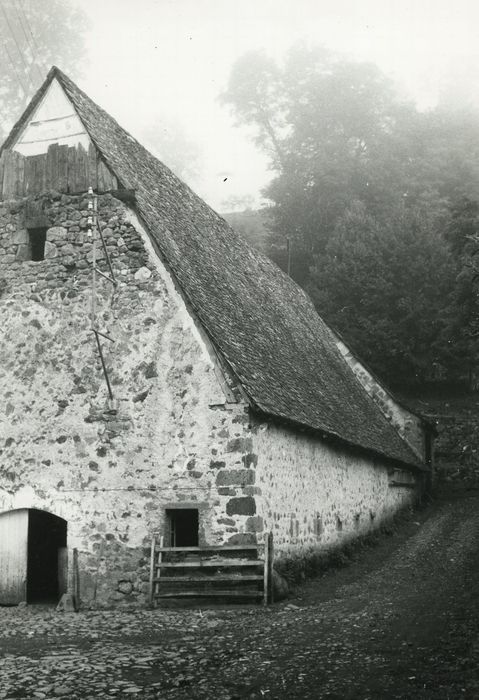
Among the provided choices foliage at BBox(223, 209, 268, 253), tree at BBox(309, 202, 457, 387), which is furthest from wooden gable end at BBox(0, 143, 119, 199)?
foliage at BBox(223, 209, 268, 253)

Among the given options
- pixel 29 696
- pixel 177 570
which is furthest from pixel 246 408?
pixel 29 696

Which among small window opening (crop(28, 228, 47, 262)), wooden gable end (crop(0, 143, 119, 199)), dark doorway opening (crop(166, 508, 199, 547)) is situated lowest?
dark doorway opening (crop(166, 508, 199, 547))

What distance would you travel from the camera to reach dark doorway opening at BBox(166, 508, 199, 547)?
13.0 metres

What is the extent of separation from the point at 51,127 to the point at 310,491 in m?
8.54

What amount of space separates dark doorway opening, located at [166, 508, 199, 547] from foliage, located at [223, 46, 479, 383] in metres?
17.6

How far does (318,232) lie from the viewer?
43969 mm

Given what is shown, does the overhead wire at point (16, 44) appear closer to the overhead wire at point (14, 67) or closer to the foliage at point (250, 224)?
the overhead wire at point (14, 67)

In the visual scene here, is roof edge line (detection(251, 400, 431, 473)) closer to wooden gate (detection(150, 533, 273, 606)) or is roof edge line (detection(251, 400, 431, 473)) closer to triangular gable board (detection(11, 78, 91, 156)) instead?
wooden gate (detection(150, 533, 273, 606))

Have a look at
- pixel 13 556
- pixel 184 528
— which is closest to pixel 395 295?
pixel 184 528

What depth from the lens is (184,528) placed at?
13234 millimetres

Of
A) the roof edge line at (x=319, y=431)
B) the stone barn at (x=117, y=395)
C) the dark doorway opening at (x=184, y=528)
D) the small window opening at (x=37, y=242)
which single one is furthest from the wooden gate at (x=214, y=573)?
the small window opening at (x=37, y=242)

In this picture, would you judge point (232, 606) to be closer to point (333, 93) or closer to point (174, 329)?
point (174, 329)

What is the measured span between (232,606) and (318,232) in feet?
112

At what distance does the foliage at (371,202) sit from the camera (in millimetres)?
33781
